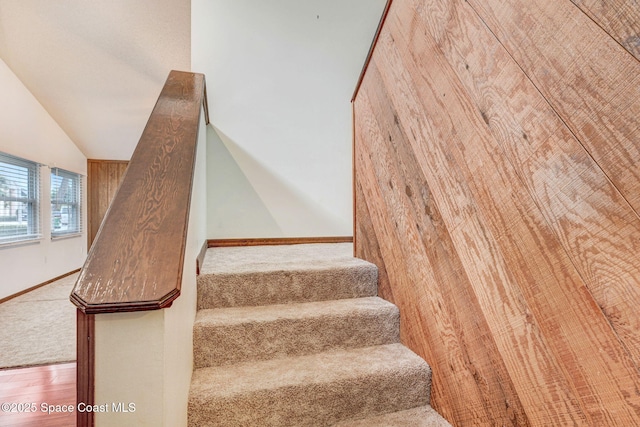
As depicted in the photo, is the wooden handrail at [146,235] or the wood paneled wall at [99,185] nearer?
the wooden handrail at [146,235]

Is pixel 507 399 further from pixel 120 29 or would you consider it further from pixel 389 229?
pixel 120 29

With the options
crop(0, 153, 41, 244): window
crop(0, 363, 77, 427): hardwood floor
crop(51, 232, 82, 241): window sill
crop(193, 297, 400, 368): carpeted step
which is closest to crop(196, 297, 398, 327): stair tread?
crop(193, 297, 400, 368): carpeted step

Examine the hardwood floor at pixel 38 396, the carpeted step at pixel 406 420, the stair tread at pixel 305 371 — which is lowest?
the hardwood floor at pixel 38 396

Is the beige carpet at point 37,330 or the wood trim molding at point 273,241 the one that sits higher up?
the wood trim molding at point 273,241

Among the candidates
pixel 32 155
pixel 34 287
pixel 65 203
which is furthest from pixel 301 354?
pixel 65 203

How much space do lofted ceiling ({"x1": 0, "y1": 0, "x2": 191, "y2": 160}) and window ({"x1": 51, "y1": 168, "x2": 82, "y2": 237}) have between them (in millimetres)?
954

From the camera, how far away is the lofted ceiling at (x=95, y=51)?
303 centimetres

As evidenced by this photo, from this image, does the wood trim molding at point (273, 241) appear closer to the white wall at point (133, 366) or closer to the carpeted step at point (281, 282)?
the carpeted step at point (281, 282)

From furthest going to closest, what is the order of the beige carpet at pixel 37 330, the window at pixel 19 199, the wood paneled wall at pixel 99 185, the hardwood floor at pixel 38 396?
the wood paneled wall at pixel 99 185, the window at pixel 19 199, the beige carpet at pixel 37 330, the hardwood floor at pixel 38 396

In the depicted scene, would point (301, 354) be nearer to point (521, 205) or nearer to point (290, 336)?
point (290, 336)

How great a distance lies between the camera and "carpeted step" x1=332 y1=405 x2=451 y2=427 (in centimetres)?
113

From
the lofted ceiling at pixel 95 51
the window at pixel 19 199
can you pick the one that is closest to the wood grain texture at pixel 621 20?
the lofted ceiling at pixel 95 51

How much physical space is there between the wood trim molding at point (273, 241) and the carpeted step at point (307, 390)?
1.65 metres

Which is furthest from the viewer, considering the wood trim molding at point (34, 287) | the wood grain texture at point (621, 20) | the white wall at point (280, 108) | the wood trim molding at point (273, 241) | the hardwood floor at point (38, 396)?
the wood trim molding at point (34, 287)
